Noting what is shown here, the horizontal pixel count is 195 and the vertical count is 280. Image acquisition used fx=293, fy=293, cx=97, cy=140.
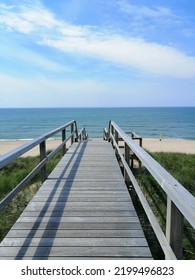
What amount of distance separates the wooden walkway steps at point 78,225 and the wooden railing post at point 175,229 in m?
0.76

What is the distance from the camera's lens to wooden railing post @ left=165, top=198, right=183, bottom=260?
1.84 metres

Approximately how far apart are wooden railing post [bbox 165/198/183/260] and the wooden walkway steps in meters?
0.76

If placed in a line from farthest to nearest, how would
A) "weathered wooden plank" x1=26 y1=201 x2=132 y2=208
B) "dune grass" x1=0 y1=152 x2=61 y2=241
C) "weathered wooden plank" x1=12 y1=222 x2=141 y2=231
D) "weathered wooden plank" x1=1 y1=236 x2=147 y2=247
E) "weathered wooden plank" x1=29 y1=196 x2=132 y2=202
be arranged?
"dune grass" x1=0 y1=152 x2=61 y2=241
"weathered wooden plank" x1=29 y1=196 x2=132 y2=202
"weathered wooden plank" x1=26 y1=201 x2=132 y2=208
"weathered wooden plank" x1=12 y1=222 x2=141 y2=231
"weathered wooden plank" x1=1 y1=236 x2=147 y2=247

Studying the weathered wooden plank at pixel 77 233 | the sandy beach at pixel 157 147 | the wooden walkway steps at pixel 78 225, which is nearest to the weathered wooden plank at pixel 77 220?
the wooden walkway steps at pixel 78 225

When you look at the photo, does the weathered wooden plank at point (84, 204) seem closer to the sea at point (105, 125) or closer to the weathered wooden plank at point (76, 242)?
the weathered wooden plank at point (76, 242)

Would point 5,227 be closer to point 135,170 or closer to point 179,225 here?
point 179,225

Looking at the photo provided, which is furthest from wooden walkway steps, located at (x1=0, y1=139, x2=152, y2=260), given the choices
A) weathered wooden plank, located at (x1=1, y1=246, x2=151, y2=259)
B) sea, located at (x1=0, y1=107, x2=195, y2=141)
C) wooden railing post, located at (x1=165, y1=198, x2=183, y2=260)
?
sea, located at (x1=0, y1=107, x2=195, y2=141)

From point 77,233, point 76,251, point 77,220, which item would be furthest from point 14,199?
point 76,251

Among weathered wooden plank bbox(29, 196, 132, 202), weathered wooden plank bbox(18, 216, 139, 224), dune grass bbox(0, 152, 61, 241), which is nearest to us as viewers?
weathered wooden plank bbox(18, 216, 139, 224)

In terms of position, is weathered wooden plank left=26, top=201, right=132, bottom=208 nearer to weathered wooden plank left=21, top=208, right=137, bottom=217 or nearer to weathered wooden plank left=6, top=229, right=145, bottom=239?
weathered wooden plank left=21, top=208, right=137, bottom=217

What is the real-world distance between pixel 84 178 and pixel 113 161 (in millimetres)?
1841
